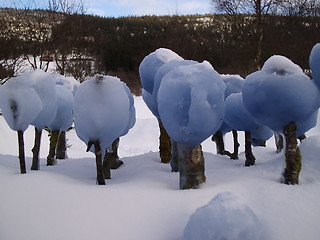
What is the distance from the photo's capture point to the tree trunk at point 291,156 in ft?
5.84

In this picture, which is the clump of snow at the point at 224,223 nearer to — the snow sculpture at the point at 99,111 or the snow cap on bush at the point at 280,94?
the snow cap on bush at the point at 280,94

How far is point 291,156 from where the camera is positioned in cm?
180

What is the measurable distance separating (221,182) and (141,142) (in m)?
4.59

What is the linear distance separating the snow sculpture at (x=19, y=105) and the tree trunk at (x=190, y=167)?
96 cm

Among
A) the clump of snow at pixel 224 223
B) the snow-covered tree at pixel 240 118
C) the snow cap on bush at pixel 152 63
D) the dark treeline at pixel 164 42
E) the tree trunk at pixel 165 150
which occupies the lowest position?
the tree trunk at pixel 165 150

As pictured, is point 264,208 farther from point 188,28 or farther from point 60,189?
point 188,28

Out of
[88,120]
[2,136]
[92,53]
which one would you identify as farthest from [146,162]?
[92,53]

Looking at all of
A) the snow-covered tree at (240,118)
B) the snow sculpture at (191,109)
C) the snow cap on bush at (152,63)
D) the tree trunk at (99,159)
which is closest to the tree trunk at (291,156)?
the snow sculpture at (191,109)

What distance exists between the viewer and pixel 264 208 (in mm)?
1500

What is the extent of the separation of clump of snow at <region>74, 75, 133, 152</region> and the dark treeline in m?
4.48

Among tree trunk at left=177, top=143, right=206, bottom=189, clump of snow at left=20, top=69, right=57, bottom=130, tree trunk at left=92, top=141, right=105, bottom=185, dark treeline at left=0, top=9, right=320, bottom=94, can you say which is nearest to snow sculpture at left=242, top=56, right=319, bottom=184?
tree trunk at left=177, top=143, right=206, bottom=189

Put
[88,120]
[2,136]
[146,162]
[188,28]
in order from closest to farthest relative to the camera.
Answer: [88,120] < [146,162] < [2,136] < [188,28]

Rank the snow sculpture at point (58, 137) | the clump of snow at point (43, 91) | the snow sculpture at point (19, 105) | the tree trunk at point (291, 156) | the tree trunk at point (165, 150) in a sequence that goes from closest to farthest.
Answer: the tree trunk at point (291, 156) → the snow sculpture at point (19, 105) → the clump of snow at point (43, 91) → the tree trunk at point (165, 150) → the snow sculpture at point (58, 137)

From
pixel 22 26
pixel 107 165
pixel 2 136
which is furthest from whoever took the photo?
pixel 22 26
